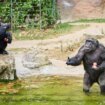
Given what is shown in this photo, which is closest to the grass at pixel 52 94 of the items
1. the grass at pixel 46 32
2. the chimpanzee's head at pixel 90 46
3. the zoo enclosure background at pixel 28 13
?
the chimpanzee's head at pixel 90 46

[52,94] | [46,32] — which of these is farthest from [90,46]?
[46,32]

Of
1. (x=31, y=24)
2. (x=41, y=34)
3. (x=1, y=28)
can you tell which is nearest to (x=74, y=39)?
(x=41, y=34)

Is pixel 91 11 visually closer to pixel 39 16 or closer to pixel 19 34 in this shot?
pixel 39 16

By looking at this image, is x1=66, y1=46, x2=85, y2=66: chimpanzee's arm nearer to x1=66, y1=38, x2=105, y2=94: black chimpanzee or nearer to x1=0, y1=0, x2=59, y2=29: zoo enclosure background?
x1=66, y1=38, x2=105, y2=94: black chimpanzee

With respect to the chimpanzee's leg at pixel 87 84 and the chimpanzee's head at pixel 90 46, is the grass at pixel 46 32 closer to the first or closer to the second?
the chimpanzee's leg at pixel 87 84

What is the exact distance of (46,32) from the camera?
68.2 feet

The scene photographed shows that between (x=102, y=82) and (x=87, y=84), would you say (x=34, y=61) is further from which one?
(x=102, y=82)

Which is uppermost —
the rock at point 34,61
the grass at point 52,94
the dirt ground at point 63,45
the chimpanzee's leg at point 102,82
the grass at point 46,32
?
the chimpanzee's leg at point 102,82

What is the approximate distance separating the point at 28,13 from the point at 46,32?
6.86ft

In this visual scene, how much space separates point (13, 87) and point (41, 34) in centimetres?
1013

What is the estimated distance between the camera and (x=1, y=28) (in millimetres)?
11078

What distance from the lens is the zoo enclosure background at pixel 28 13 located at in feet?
72.4

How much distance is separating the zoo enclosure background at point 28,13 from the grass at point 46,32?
28.0 inches

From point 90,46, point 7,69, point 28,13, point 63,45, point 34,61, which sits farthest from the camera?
point 28,13
